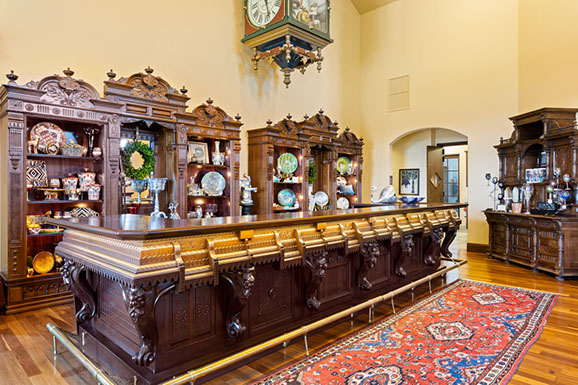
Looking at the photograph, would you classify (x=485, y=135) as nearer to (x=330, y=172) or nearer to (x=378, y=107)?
(x=378, y=107)

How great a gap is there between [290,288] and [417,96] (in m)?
7.49

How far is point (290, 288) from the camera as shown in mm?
3172

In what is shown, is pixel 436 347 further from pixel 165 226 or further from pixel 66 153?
pixel 66 153

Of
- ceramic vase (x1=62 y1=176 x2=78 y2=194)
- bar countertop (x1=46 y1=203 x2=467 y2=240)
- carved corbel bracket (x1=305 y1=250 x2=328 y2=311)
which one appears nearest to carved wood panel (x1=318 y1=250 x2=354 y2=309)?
carved corbel bracket (x1=305 y1=250 x2=328 y2=311)

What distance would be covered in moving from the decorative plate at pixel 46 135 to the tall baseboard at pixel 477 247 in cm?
802

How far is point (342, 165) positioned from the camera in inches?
337

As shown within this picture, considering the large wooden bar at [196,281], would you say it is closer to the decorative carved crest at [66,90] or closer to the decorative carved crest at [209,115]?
the decorative carved crest at [66,90]

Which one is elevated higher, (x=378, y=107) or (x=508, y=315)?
(x=378, y=107)

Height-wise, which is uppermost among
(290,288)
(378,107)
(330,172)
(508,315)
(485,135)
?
(378,107)

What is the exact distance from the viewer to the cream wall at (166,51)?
4.56 meters

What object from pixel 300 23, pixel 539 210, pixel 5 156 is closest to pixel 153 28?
pixel 300 23

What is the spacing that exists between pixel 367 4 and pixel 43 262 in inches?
373

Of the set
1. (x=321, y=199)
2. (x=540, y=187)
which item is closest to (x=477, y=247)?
(x=540, y=187)

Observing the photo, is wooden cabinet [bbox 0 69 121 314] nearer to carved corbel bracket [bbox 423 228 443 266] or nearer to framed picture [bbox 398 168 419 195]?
carved corbel bracket [bbox 423 228 443 266]
